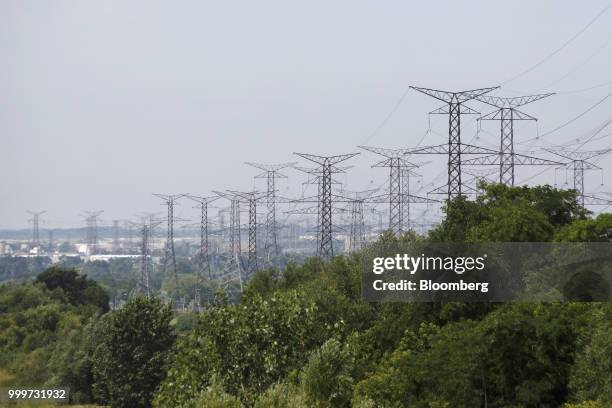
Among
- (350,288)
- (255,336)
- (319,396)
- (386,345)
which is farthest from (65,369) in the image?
(319,396)

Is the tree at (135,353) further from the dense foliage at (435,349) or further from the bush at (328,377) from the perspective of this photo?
the bush at (328,377)

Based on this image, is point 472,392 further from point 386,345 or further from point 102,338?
point 102,338

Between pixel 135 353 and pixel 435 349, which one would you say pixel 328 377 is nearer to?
pixel 435 349

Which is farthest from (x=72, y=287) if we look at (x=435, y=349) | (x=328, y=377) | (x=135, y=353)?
(x=328, y=377)

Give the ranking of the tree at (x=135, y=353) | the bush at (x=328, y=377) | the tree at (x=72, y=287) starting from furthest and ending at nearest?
1. the tree at (x=72, y=287)
2. the tree at (x=135, y=353)
3. the bush at (x=328, y=377)

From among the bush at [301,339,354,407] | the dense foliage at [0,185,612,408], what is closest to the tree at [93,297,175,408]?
the dense foliage at [0,185,612,408]

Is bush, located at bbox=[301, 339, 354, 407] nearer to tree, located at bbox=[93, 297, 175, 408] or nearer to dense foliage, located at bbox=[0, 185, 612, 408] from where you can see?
dense foliage, located at bbox=[0, 185, 612, 408]

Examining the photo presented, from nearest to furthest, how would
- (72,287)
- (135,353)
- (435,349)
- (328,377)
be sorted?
(328,377), (435,349), (135,353), (72,287)

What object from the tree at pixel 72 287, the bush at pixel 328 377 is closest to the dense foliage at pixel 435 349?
the bush at pixel 328 377

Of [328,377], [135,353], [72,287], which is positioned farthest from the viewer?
[72,287]
